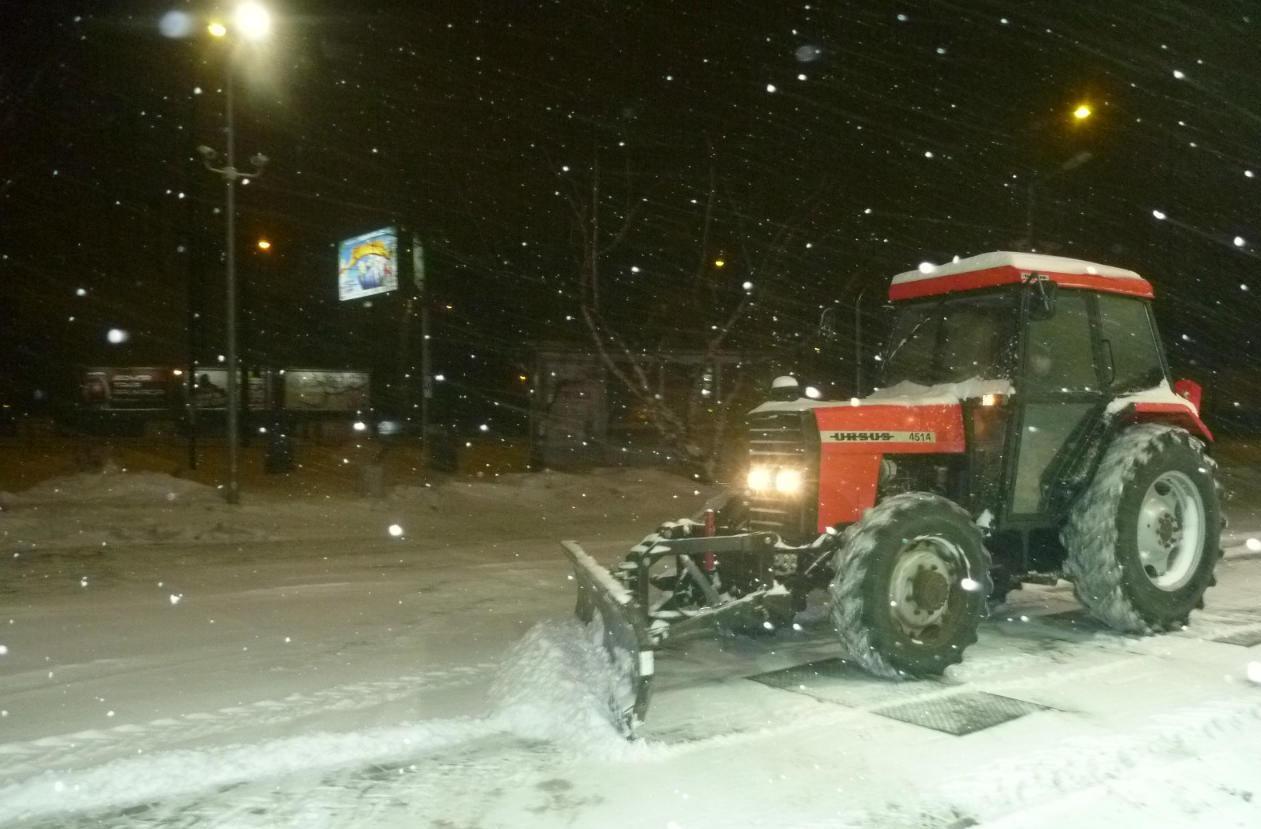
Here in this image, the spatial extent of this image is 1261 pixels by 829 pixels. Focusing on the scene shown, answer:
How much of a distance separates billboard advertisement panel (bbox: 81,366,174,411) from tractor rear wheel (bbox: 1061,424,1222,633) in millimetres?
36050

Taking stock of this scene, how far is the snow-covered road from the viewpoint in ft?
15.1

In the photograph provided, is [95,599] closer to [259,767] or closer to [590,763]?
[259,767]

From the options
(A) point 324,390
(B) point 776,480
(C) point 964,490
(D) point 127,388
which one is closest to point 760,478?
(B) point 776,480

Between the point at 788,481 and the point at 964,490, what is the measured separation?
1.35 m

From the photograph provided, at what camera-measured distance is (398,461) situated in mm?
25266

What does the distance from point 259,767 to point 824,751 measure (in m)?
2.81

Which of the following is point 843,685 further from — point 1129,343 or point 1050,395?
point 1129,343

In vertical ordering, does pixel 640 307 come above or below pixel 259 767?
above

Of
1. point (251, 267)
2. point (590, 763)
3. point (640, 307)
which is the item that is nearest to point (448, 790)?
point (590, 763)

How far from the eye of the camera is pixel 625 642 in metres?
5.79

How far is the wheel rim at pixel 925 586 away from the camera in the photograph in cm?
660

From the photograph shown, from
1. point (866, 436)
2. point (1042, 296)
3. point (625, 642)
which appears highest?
point (1042, 296)

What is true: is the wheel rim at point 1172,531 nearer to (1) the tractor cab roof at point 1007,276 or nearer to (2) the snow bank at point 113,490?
(1) the tractor cab roof at point 1007,276

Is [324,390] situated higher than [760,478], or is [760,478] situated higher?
[324,390]
